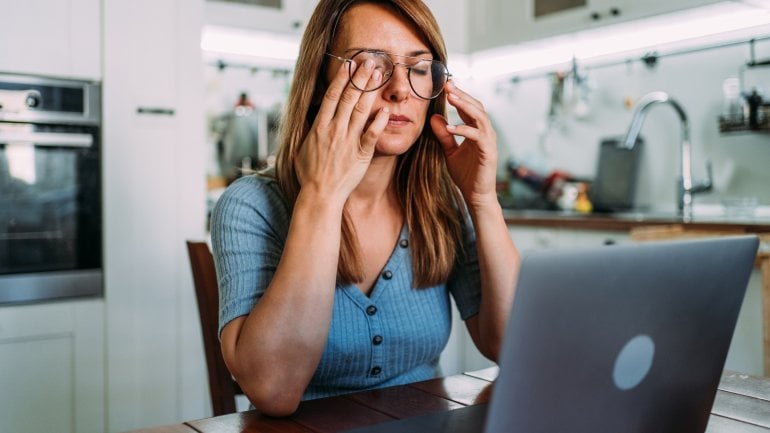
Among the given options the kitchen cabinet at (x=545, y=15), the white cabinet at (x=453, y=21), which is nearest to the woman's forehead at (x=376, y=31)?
the kitchen cabinet at (x=545, y=15)

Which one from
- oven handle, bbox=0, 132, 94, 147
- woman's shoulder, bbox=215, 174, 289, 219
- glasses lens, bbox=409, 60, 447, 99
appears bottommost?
woman's shoulder, bbox=215, 174, 289, 219

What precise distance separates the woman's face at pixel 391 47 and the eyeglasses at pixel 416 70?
1cm

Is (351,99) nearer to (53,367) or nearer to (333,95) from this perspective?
(333,95)

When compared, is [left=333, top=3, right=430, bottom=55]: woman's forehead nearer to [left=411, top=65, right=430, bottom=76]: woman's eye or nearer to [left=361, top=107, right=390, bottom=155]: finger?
[left=411, top=65, right=430, bottom=76]: woman's eye

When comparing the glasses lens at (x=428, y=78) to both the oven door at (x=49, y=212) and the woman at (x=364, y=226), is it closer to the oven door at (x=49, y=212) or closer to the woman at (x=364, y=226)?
the woman at (x=364, y=226)

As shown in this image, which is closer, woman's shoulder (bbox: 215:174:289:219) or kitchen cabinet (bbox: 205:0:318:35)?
woman's shoulder (bbox: 215:174:289:219)

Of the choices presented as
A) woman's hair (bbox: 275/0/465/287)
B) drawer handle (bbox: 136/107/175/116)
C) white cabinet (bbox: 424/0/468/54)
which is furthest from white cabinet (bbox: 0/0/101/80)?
white cabinet (bbox: 424/0/468/54)

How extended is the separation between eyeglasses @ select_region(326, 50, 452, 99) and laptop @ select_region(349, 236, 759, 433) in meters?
0.59

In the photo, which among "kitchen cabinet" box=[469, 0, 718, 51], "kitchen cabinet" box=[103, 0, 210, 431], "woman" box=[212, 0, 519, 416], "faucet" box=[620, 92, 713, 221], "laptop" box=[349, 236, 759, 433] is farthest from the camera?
"faucet" box=[620, 92, 713, 221]

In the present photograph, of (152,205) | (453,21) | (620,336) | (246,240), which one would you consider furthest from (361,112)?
(453,21)

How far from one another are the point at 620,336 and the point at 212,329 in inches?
30.9

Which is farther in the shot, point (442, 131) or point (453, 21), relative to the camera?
point (453, 21)

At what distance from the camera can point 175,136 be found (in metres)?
2.22

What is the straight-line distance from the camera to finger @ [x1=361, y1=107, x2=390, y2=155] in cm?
106
